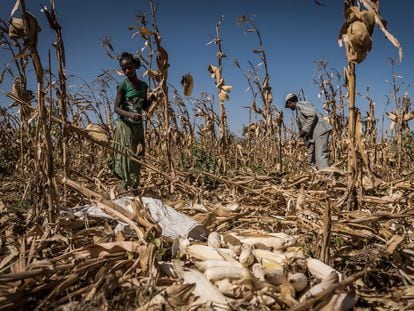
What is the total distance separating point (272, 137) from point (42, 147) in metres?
5.25

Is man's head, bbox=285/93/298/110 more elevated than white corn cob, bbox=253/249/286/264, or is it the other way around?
man's head, bbox=285/93/298/110

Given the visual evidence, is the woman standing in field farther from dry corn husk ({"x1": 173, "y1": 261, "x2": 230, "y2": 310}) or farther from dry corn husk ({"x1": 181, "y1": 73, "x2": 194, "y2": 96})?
dry corn husk ({"x1": 173, "y1": 261, "x2": 230, "y2": 310})

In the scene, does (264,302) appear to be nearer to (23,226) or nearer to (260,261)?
(260,261)

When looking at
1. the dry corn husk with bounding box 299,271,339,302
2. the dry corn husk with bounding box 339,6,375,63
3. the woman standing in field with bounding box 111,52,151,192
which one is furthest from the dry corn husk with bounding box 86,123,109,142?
the dry corn husk with bounding box 299,271,339,302

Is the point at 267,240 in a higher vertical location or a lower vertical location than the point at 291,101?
lower

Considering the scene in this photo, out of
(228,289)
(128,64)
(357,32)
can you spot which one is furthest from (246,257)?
(128,64)

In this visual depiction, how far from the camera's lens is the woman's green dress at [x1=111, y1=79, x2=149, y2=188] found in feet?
13.2

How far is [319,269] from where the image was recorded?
174 centimetres

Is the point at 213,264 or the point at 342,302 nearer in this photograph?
the point at 342,302

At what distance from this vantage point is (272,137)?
706 centimetres

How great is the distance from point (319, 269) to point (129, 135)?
288 cm

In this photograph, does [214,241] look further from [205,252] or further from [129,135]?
[129,135]

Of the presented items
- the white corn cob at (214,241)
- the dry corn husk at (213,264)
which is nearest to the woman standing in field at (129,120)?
the white corn cob at (214,241)

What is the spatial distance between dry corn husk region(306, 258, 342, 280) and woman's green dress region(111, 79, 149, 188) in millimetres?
2610
